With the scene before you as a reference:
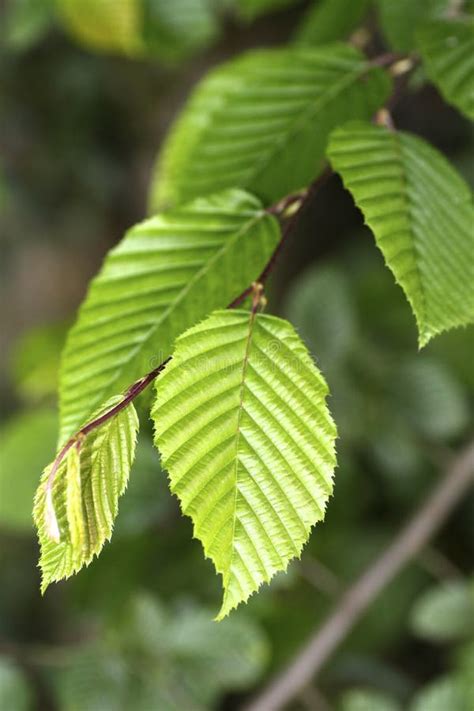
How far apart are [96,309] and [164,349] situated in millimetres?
92

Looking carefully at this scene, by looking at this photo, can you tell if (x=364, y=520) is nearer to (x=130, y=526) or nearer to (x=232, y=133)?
(x=130, y=526)

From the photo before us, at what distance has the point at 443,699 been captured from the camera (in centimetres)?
128

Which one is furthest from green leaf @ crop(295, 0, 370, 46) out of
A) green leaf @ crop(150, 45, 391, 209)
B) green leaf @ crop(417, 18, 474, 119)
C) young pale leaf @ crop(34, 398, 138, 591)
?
young pale leaf @ crop(34, 398, 138, 591)

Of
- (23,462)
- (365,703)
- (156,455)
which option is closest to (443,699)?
(365,703)

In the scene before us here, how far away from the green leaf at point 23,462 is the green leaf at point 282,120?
654 mm

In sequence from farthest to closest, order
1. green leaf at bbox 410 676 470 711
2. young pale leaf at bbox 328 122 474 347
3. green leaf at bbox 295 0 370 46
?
green leaf at bbox 410 676 470 711 → green leaf at bbox 295 0 370 46 → young pale leaf at bbox 328 122 474 347

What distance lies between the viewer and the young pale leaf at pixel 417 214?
2.06 ft

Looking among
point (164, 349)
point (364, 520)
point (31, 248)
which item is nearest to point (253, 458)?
point (164, 349)

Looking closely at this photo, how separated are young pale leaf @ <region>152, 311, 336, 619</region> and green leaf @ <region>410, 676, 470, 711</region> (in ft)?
2.84

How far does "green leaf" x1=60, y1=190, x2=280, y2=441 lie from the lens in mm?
703

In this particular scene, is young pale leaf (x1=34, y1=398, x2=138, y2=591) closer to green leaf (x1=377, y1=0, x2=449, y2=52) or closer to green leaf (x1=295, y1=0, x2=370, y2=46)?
green leaf (x1=377, y1=0, x2=449, y2=52)

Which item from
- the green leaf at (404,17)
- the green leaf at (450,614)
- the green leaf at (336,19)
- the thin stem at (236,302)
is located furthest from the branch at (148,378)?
the green leaf at (450,614)

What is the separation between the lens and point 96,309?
2.46 ft

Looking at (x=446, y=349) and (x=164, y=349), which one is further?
(x=446, y=349)
